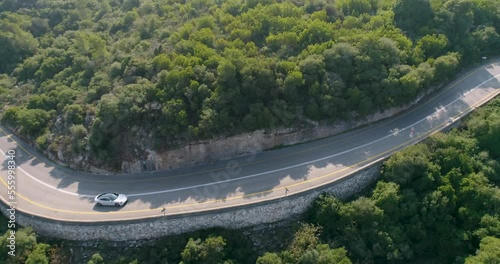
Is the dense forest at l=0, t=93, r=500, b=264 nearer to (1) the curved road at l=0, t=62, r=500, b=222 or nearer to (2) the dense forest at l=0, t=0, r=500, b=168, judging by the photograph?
(1) the curved road at l=0, t=62, r=500, b=222

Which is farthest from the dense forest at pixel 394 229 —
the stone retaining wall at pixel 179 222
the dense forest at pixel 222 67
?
the dense forest at pixel 222 67

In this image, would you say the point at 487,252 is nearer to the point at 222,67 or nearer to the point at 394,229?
the point at 394,229

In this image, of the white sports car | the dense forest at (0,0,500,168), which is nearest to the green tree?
the dense forest at (0,0,500,168)

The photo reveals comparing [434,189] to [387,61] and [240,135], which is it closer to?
[387,61]

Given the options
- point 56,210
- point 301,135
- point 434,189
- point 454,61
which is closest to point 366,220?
point 434,189

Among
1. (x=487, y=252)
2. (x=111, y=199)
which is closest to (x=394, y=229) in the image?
(x=487, y=252)
